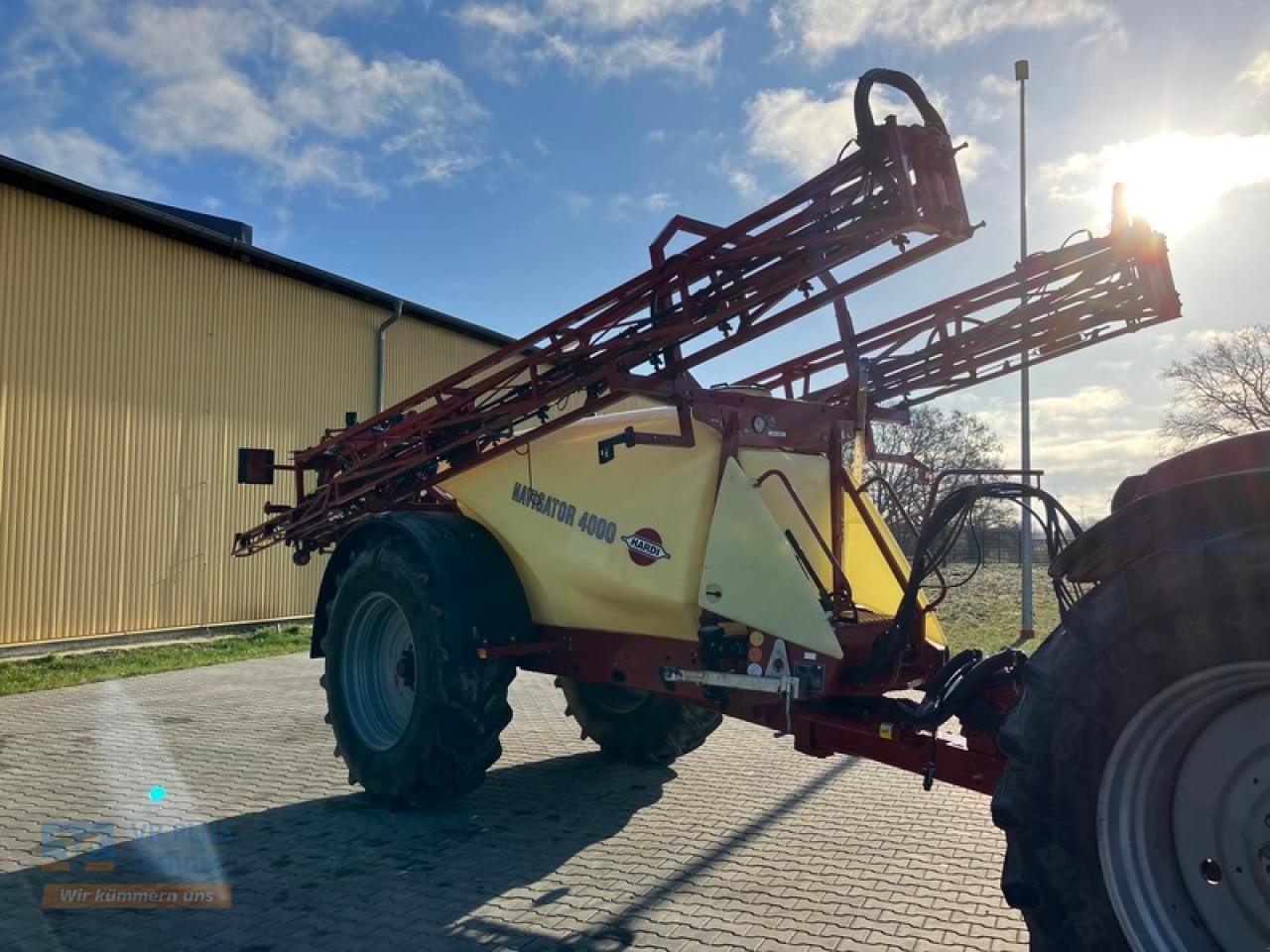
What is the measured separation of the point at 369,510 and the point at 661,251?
321 centimetres

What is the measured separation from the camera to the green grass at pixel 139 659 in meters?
10.9

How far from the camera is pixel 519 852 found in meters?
5.06

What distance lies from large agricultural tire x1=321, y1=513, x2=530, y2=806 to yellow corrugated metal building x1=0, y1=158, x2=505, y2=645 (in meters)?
7.90

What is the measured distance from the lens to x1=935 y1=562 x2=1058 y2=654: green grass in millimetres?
13709

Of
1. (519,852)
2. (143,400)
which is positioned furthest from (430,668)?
(143,400)

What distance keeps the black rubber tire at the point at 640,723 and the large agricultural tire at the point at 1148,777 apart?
4142 millimetres

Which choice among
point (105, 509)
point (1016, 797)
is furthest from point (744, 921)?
point (105, 509)

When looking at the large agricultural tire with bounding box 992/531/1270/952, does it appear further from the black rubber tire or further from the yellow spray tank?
the black rubber tire

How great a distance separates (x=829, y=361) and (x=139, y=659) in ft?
35.2

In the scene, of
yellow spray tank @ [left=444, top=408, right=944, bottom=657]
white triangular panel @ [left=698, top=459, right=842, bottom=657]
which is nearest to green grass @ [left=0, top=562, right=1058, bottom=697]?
yellow spray tank @ [left=444, top=408, right=944, bottom=657]

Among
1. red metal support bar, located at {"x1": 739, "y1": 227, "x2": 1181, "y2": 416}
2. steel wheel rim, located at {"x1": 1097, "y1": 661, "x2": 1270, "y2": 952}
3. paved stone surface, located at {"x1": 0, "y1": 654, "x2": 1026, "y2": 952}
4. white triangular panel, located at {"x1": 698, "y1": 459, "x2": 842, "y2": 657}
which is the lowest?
paved stone surface, located at {"x1": 0, "y1": 654, "x2": 1026, "y2": 952}

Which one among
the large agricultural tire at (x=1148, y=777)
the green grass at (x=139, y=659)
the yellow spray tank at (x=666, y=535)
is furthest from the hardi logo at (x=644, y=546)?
the green grass at (x=139, y=659)

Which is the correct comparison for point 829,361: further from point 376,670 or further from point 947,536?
point 376,670

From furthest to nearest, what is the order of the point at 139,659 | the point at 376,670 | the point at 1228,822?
1. the point at 139,659
2. the point at 376,670
3. the point at 1228,822
